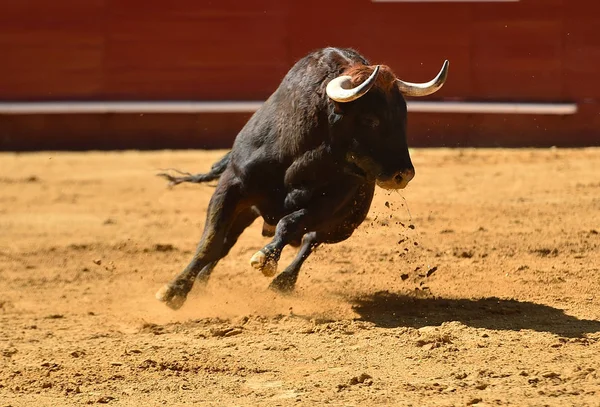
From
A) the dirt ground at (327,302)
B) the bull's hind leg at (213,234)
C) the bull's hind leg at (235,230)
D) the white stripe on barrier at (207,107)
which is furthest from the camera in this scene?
the white stripe on barrier at (207,107)

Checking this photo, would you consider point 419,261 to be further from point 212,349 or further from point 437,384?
point 437,384

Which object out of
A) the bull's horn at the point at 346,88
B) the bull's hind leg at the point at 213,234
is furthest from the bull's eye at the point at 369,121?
the bull's hind leg at the point at 213,234

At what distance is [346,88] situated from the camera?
14.3 ft

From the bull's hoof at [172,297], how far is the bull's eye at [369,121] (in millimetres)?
1131

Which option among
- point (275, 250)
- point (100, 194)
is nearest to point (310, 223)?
point (275, 250)

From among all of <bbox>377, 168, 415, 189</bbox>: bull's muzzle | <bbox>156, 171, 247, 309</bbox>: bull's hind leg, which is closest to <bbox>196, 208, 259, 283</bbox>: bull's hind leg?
<bbox>156, 171, 247, 309</bbox>: bull's hind leg

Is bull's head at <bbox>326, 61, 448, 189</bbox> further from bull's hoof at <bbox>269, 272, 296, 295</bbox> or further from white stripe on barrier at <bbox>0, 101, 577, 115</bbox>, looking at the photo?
white stripe on barrier at <bbox>0, 101, 577, 115</bbox>

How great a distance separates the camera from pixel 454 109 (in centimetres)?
933

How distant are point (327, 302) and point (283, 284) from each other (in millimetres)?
242

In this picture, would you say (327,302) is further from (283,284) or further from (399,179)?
(399,179)

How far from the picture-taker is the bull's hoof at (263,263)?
4.24 metres

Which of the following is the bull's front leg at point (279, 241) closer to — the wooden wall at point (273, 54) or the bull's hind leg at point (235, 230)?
the bull's hind leg at point (235, 230)

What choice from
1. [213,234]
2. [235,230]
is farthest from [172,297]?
[235,230]

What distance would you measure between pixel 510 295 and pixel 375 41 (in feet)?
16.9
